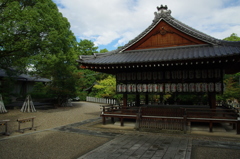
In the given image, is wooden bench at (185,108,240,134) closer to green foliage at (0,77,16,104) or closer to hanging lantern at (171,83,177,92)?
hanging lantern at (171,83,177,92)

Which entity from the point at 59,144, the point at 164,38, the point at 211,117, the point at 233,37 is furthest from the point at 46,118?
the point at 233,37

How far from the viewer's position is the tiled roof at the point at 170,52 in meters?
9.84

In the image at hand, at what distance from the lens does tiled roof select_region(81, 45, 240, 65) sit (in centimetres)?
952

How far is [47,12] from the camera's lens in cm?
1728

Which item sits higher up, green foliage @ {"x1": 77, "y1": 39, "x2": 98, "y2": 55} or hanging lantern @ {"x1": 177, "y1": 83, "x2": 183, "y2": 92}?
green foliage @ {"x1": 77, "y1": 39, "x2": 98, "y2": 55}

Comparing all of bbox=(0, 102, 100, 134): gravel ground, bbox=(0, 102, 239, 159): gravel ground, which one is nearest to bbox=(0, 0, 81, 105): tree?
bbox=(0, 102, 100, 134): gravel ground

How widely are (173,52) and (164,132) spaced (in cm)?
504

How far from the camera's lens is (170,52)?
37.4 feet

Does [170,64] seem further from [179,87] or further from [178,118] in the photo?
[178,118]

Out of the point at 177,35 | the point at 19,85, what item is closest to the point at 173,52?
the point at 177,35

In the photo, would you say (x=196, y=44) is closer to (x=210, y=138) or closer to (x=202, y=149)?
(x=210, y=138)

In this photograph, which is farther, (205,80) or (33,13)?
(33,13)

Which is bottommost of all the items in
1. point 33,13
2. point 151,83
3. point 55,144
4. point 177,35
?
point 55,144

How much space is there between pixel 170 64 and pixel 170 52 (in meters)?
1.66
